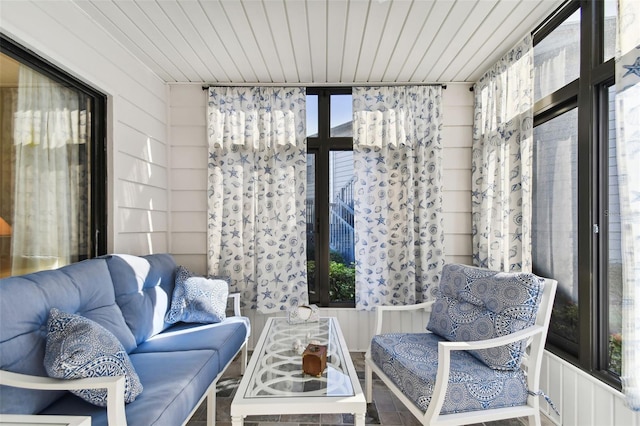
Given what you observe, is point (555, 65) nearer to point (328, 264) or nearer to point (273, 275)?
point (328, 264)

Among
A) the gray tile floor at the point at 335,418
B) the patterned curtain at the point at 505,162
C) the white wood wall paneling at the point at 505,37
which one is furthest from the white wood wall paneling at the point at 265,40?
the gray tile floor at the point at 335,418

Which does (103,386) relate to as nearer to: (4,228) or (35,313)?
(35,313)

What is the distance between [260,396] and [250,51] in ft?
8.18

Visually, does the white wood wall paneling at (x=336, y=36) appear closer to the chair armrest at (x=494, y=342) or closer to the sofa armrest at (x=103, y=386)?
the chair armrest at (x=494, y=342)

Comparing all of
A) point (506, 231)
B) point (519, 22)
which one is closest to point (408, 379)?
point (506, 231)

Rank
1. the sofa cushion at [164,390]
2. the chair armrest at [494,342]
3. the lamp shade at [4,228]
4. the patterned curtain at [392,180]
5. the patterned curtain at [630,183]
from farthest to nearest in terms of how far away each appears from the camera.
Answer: the patterned curtain at [392,180]
the lamp shade at [4,228]
the chair armrest at [494,342]
the patterned curtain at [630,183]
the sofa cushion at [164,390]

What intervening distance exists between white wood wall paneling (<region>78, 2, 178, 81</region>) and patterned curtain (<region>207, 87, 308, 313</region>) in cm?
48

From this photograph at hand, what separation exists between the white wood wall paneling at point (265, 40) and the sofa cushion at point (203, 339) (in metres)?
2.20

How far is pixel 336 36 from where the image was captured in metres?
2.46

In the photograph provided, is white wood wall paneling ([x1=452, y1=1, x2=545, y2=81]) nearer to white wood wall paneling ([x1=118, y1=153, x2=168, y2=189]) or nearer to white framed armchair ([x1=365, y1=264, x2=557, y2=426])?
white framed armchair ([x1=365, y1=264, x2=557, y2=426])

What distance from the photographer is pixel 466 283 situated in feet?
7.04

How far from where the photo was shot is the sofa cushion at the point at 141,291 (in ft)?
6.85

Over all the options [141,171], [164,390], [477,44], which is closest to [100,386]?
[164,390]

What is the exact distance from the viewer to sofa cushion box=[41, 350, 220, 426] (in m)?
1.33
